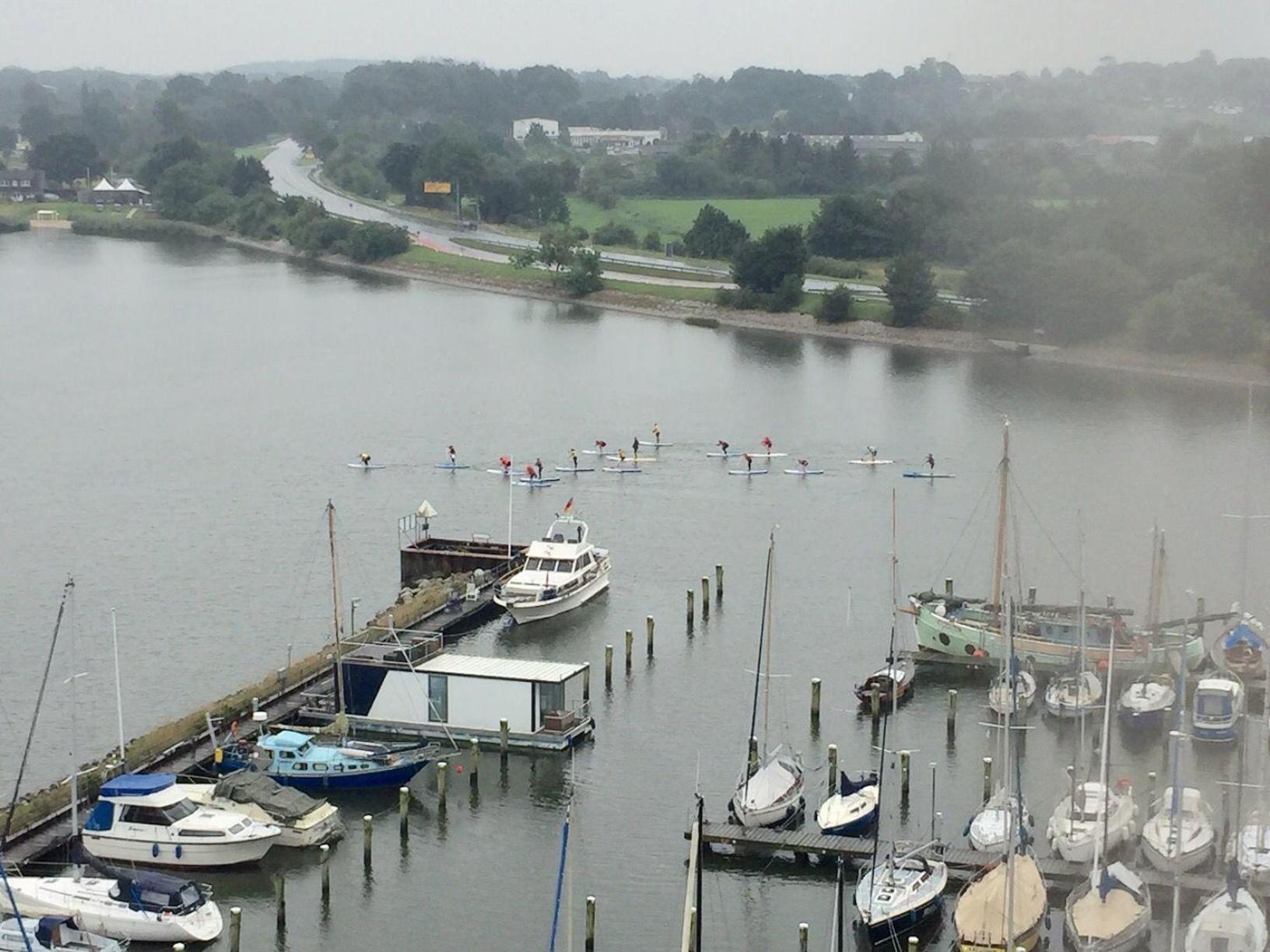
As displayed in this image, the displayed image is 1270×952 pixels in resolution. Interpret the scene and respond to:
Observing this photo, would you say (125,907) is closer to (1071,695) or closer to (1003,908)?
(1003,908)

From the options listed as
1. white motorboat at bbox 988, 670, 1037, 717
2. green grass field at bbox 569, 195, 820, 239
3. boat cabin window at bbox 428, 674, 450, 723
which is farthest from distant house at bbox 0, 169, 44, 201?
white motorboat at bbox 988, 670, 1037, 717

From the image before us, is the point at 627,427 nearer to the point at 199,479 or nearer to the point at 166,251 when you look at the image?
the point at 199,479

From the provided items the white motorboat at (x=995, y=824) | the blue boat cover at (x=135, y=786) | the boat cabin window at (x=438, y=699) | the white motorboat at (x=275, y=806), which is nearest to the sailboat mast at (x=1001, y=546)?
the white motorboat at (x=995, y=824)

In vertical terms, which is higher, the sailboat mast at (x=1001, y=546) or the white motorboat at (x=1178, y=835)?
the sailboat mast at (x=1001, y=546)

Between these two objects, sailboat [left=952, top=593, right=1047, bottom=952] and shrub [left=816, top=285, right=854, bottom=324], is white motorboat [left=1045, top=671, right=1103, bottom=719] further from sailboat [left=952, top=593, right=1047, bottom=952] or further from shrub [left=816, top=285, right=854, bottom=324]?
shrub [left=816, top=285, right=854, bottom=324]

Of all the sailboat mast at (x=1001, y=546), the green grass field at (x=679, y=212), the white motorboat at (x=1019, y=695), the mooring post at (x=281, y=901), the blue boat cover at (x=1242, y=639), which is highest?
the green grass field at (x=679, y=212)

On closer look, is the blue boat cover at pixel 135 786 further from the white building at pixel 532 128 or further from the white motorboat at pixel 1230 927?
the white building at pixel 532 128
